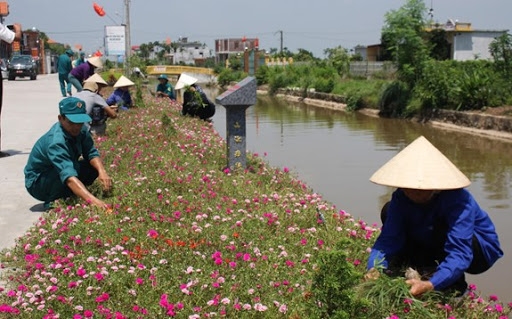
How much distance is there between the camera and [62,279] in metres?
3.65

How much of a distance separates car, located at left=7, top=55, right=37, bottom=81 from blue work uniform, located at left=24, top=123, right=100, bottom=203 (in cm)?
3372

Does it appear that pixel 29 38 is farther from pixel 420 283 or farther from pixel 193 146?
pixel 420 283

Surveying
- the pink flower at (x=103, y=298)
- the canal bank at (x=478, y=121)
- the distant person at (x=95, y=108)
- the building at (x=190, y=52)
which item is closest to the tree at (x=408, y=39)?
the canal bank at (x=478, y=121)

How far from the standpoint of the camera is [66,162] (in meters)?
5.17

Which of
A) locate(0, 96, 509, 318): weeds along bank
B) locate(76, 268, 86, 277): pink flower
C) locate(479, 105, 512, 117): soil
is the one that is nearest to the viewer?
locate(0, 96, 509, 318): weeds along bank

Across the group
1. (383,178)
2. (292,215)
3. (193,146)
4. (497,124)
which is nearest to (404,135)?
(497,124)

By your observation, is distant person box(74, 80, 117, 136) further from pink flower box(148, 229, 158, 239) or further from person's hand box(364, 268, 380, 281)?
person's hand box(364, 268, 380, 281)

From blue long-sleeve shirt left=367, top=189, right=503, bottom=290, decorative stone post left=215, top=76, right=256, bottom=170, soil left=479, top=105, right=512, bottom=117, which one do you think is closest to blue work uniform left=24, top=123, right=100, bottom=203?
decorative stone post left=215, top=76, right=256, bottom=170

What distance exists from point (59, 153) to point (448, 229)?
3.37 meters

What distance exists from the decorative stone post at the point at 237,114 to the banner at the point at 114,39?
91.5 feet

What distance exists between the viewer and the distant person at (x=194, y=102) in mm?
12120

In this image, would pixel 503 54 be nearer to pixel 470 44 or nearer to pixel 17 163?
pixel 17 163

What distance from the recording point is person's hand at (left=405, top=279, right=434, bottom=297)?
321 centimetres

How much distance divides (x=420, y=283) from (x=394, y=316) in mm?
366
